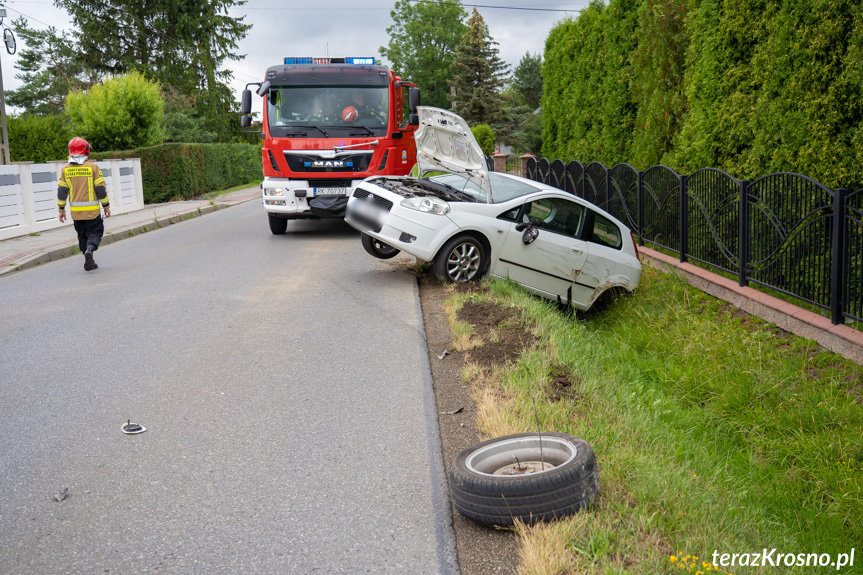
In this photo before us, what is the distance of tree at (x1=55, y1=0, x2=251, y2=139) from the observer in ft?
159

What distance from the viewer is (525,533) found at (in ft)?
10.7

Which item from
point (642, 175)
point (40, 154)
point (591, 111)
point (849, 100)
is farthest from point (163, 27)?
point (849, 100)

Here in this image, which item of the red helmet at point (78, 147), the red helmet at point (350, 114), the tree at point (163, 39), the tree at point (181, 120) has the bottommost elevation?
the red helmet at point (78, 147)

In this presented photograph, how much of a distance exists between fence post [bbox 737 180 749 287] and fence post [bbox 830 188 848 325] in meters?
1.86

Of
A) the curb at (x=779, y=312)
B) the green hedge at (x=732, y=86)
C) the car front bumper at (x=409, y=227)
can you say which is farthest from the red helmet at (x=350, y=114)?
the curb at (x=779, y=312)

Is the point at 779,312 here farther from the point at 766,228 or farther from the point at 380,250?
the point at 380,250

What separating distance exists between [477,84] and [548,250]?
65074 millimetres

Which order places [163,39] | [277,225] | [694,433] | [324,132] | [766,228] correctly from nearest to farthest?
1. [694,433]
2. [766,228]
3. [324,132]
4. [277,225]
5. [163,39]

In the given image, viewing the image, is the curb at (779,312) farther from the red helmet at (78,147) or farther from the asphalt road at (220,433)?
the red helmet at (78,147)

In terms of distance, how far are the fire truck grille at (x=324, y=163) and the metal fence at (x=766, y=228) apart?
190 inches

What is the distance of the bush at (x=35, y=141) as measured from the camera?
2786cm

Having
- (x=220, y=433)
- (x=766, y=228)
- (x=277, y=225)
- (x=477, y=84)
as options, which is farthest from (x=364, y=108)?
(x=477, y=84)

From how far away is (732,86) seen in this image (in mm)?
10359

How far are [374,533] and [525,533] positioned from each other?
68 centimetres
